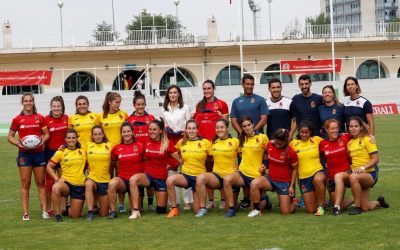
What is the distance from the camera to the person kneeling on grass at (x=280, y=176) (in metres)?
8.89

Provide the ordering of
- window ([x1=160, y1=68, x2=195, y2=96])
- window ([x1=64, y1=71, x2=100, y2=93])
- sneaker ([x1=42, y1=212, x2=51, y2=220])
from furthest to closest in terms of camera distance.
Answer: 1. window ([x1=160, y1=68, x2=195, y2=96])
2. window ([x1=64, y1=71, x2=100, y2=93])
3. sneaker ([x1=42, y1=212, x2=51, y2=220])

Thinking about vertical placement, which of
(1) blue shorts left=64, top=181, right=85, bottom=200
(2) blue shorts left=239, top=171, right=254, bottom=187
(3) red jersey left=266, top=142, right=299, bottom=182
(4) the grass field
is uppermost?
(3) red jersey left=266, top=142, right=299, bottom=182

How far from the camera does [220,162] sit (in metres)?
9.25

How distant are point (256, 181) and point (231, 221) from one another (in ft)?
2.14

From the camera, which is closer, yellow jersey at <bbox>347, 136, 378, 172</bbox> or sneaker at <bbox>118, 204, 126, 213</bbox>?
yellow jersey at <bbox>347, 136, 378, 172</bbox>

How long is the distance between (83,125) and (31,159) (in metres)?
0.77

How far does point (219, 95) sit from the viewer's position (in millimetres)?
35062

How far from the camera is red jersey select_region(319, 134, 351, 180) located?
345 inches

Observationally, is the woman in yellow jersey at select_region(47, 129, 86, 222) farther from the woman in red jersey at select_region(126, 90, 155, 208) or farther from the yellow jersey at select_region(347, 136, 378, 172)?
the yellow jersey at select_region(347, 136, 378, 172)

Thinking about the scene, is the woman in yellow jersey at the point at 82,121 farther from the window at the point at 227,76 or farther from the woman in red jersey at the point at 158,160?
the window at the point at 227,76

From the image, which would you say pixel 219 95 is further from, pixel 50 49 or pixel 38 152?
pixel 38 152

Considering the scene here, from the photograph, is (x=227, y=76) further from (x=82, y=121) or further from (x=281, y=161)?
(x=281, y=161)

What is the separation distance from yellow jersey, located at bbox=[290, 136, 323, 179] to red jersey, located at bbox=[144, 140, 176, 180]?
1.61 m


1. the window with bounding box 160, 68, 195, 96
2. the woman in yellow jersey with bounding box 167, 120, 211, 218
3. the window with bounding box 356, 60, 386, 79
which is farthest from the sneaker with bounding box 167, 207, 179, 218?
the window with bounding box 356, 60, 386, 79
